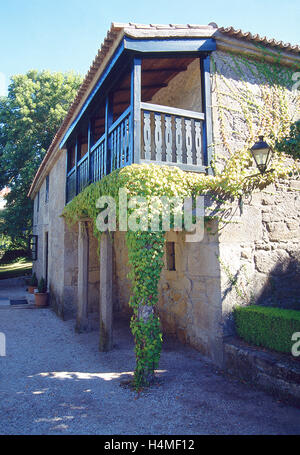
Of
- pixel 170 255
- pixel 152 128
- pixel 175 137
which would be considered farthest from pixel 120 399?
pixel 152 128

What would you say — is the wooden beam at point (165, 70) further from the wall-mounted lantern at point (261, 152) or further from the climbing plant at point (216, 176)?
the wall-mounted lantern at point (261, 152)

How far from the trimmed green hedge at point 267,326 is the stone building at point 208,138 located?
0.71 ft

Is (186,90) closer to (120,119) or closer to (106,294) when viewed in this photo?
(120,119)

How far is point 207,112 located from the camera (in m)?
5.06

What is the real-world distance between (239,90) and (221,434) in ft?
16.4

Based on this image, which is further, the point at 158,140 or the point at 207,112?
the point at 207,112

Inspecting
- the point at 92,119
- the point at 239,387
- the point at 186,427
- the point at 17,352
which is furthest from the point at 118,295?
the point at 186,427

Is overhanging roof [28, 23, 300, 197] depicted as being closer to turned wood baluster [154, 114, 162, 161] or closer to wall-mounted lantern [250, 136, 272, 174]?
turned wood baluster [154, 114, 162, 161]

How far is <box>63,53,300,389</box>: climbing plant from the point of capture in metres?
4.19

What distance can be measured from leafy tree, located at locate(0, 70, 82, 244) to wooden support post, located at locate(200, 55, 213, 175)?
42.6ft

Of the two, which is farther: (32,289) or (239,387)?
(32,289)

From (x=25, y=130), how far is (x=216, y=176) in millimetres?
14934

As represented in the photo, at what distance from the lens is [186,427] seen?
317 centimetres

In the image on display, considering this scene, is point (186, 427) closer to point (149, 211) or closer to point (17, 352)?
point (149, 211)
